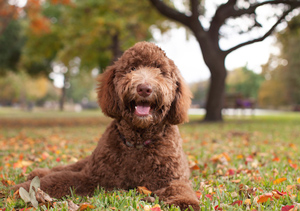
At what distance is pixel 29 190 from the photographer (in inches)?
97.2

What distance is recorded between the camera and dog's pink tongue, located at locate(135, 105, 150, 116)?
243 cm

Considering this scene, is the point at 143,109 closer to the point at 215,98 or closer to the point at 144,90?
the point at 144,90

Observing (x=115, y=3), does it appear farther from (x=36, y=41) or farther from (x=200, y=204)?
(x=200, y=204)

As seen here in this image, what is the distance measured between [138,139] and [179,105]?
0.55 meters

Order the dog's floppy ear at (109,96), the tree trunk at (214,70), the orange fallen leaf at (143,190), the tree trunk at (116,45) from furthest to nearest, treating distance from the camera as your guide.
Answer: the tree trunk at (116,45) → the tree trunk at (214,70) → the dog's floppy ear at (109,96) → the orange fallen leaf at (143,190)

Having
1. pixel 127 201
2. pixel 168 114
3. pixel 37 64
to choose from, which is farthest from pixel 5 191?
pixel 37 64

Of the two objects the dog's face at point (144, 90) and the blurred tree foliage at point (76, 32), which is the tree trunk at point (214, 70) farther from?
the dog's face at point (144, 90)

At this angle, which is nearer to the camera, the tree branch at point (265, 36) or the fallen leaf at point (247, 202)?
the fallen leaf at point (247, 202)

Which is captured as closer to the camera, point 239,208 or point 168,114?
point 239,208

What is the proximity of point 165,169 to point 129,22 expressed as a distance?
15.8 m

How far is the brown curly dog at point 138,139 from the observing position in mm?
2480

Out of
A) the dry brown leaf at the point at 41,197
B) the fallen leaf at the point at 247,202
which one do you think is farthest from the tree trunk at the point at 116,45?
the fallen leaf at the point at 247,202

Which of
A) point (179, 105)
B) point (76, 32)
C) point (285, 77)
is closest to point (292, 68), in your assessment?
point (285, 77)

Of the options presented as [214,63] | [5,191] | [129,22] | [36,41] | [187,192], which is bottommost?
[5,191]
